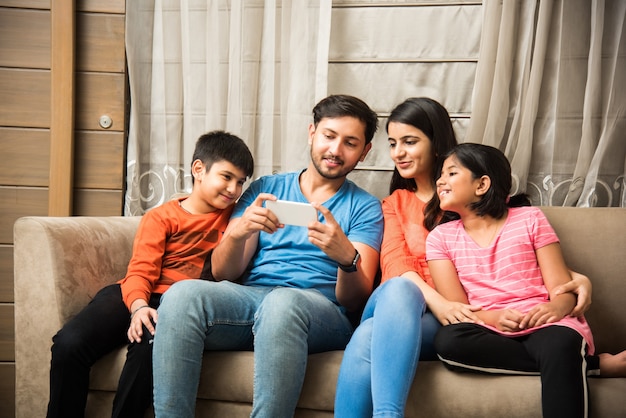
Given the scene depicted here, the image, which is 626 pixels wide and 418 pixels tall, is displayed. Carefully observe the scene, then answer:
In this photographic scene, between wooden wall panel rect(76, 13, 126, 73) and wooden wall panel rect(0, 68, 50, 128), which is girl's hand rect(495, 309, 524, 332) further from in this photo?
wooden wall panel rect(0, 68, 50, 128)

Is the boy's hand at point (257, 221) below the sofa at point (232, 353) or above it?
above

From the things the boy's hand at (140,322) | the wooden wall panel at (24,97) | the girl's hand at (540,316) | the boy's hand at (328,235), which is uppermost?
the wooden wall panel at (24,97)

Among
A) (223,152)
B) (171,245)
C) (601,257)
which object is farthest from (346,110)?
(601,257)

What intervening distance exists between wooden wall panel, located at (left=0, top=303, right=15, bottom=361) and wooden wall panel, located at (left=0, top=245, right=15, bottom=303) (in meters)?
0.03

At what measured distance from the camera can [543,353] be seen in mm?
1379

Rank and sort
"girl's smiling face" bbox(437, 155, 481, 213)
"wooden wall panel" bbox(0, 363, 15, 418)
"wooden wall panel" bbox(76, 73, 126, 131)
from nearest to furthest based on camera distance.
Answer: "girl's smiling face" bbox(437, 155, 481, 213) < "wooden wall panel" bbox(0, 363, 15, 418) < "wooden wall panel" bbox(76, 73, 126, 131)

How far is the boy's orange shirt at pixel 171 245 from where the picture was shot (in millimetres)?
1723

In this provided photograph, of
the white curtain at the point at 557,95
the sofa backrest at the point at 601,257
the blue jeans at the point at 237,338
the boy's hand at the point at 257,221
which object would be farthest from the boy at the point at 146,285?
the sofa backrest at the point at 601,257

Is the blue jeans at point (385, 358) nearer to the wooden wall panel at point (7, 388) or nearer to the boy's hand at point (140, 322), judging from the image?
the boy's hand at point (140, 322)

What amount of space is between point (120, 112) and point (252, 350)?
1.17 metres

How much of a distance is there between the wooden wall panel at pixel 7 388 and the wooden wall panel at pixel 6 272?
0.24 m

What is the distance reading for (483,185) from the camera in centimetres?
172

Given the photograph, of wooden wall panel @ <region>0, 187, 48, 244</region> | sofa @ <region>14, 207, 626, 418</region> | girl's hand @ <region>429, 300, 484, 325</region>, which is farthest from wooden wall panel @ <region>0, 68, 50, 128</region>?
girl's hand @ <region>429, 300, 484, 325</region>

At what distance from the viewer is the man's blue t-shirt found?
5.72ft
